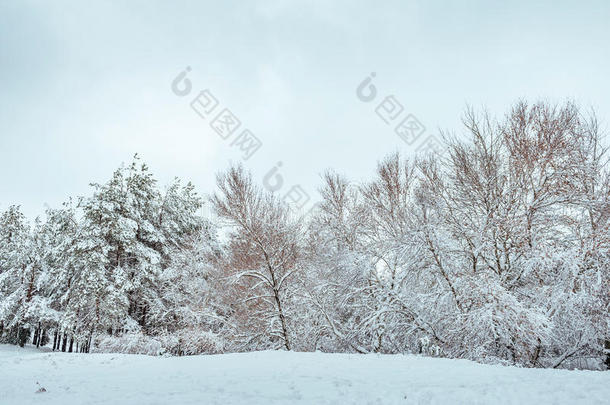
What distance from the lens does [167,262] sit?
2108 centimetres

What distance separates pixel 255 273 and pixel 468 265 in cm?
737

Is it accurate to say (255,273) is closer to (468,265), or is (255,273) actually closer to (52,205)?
(468,265)

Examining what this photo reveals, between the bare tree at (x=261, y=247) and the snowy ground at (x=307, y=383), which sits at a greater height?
the bare tree at (x=261, y=247)

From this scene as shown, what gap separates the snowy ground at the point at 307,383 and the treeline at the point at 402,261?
2.20m

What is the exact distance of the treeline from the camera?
8453 mm

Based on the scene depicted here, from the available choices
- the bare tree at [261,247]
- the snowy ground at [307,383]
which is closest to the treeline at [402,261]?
the bare tree at [261,247]

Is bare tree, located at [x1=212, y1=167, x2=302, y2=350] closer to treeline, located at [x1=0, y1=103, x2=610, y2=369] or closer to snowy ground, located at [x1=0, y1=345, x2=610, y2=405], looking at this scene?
treeline, located at [x1=0, y1=103, x2=610, y2=369]

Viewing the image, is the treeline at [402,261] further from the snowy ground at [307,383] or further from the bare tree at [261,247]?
the snowy ground at [307,383]

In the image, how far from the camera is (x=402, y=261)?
37.7ft

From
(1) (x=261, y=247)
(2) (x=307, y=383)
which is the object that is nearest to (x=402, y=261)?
(1) (x=261, y=247)

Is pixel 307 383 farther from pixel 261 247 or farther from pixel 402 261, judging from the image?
pixel 261 247

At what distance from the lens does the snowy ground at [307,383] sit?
16.2 ft

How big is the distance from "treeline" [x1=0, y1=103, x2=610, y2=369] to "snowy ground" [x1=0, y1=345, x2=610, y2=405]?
86.8 inches

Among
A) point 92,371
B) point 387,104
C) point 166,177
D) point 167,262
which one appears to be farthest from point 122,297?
point 387,104
